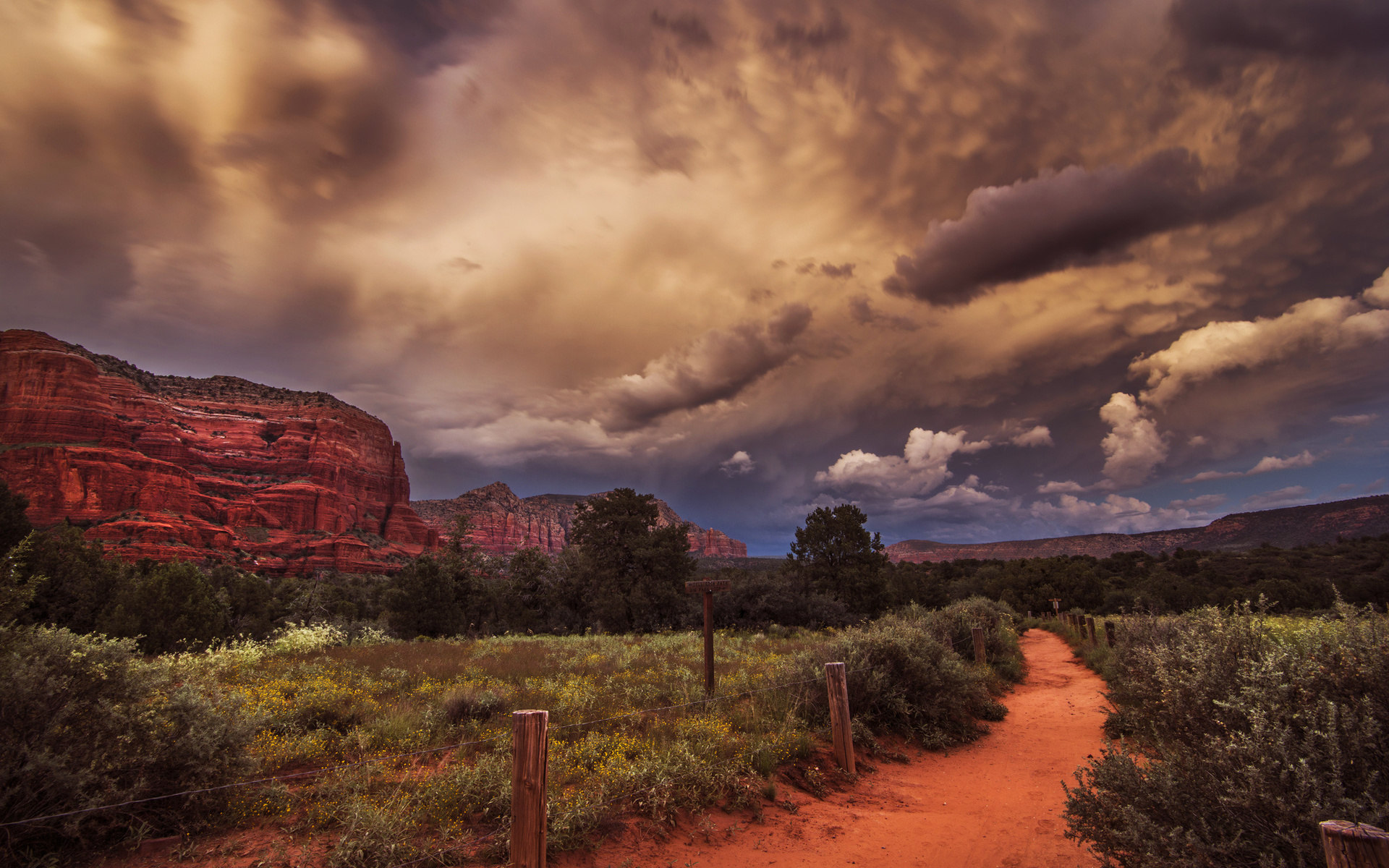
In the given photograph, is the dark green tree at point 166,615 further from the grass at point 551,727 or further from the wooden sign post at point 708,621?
the wooden sign post at point 708,621

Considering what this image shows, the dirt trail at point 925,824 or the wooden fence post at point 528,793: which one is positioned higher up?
the wooden fence post at point 528,793

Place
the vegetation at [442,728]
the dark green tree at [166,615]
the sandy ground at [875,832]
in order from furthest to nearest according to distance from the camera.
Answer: the dark green tree at [166,615]
the vegetation at [442,728]
the sandy ground at [875,832]

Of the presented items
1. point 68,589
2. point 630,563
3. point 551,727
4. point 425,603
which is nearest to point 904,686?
point 551,727

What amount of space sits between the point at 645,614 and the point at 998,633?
765 inches

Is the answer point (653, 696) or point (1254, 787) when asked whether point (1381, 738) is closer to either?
point (1254, 787)

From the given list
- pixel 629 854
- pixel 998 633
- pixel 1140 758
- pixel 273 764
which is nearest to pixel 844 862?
pixel 629 854

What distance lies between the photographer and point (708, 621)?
10.6 meters

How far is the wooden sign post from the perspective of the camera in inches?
395

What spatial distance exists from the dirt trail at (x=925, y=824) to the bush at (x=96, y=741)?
12.5 feet

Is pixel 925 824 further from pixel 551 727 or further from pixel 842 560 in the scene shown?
pixel 842 560

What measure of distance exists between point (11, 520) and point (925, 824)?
37.2 m

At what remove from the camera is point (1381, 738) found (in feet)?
11.5

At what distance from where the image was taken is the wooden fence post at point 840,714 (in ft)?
27.5

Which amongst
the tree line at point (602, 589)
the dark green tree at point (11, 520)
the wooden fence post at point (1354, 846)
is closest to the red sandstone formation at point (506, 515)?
the tree line at point (602, 589)
